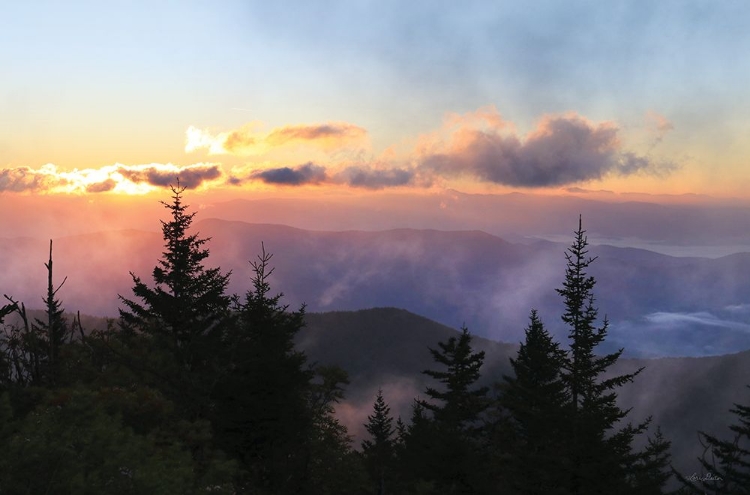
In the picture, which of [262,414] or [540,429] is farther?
[540,429]

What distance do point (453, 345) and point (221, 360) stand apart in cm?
2370

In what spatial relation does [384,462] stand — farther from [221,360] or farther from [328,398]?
[221,360]

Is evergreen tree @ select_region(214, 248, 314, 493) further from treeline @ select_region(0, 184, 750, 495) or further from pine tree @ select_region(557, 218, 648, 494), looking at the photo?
pine tree @ select_region(557, 218, 648, 494)

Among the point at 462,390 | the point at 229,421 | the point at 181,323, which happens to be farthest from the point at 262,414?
the point at 462,390

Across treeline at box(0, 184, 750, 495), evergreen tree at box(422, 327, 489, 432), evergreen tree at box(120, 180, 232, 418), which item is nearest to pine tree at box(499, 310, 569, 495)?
treeline at box(0, 184, 750, 495)

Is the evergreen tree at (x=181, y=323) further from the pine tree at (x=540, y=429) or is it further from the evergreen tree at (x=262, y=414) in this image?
the pine tree at (x=540, y=429)

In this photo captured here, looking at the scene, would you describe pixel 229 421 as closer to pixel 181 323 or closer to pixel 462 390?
pixel 181 323

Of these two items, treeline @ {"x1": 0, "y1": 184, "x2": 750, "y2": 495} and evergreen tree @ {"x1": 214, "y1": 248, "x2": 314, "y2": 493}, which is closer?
treeline @ {"x1": 0, "y1": 184, "x2": 750, "y2": 495}

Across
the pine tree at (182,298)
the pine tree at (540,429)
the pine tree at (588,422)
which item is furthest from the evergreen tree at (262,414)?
the pine tree at (588,422)

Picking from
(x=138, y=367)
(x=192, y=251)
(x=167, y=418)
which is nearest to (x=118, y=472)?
(x=167, y=418)

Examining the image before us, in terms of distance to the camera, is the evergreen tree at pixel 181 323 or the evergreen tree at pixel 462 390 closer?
the evergreen tree at pixel 181 323

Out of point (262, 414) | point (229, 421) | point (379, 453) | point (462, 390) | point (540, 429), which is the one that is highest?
point (262, 414)

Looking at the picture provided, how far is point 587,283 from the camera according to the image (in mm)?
40469

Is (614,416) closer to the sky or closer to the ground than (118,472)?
closer to the ground
